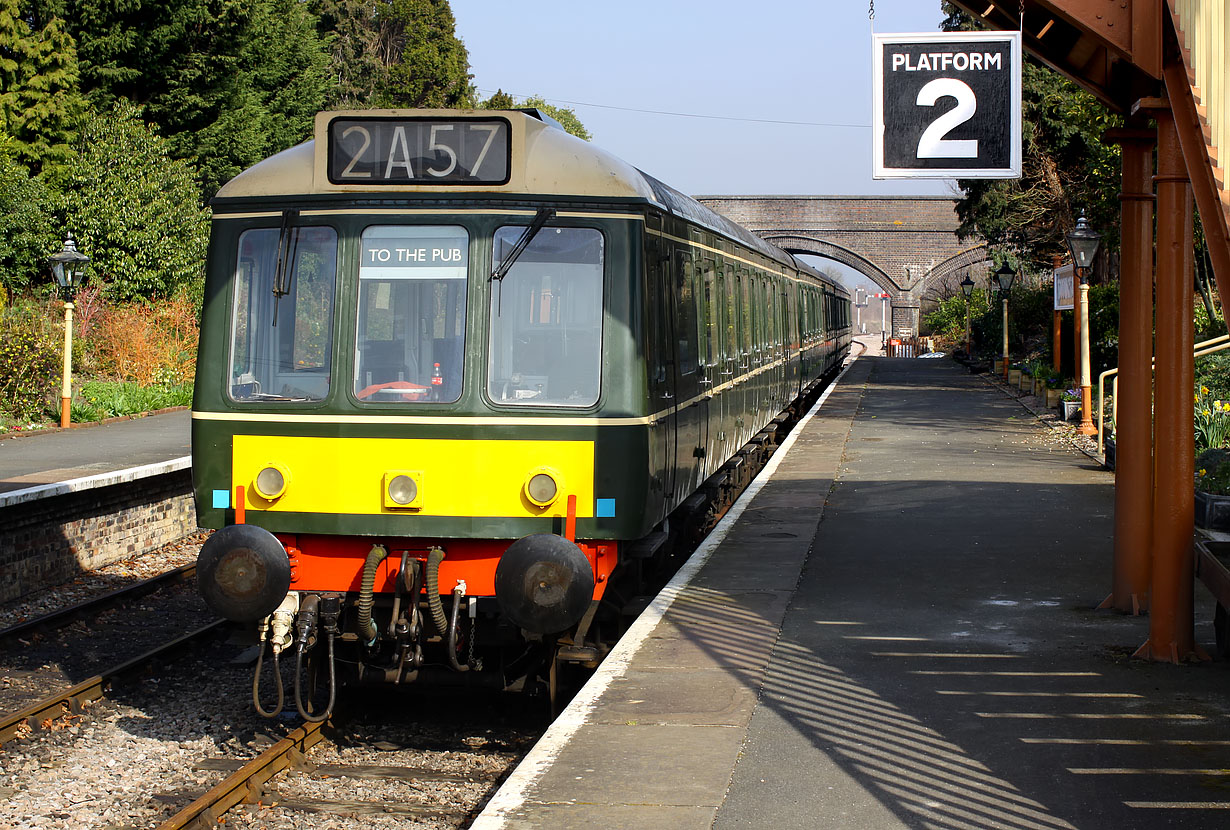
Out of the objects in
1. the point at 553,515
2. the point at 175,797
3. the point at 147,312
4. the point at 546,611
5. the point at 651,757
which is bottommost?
the point at 175,797

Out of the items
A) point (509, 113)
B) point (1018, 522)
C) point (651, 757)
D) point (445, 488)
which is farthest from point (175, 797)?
point (1018, 522)

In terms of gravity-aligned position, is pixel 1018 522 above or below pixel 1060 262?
below

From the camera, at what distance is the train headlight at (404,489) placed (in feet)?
21.8

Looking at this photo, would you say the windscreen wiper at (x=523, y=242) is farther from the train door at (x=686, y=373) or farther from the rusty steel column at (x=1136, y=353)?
the rusty steel column at (x=1136, y=353)

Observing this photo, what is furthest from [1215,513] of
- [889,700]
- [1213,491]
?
[889,700]

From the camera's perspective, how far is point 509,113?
22.5ft

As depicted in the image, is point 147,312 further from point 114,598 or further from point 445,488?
A: point 445,488

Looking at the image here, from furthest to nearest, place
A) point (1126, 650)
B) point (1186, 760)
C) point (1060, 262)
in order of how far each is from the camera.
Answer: point (1060, 262) < point (1126, 650) < point (1186, 760)

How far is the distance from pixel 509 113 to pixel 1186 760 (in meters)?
4.37

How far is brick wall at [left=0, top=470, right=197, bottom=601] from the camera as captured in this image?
1169 centimetres

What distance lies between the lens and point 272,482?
6809 millimetres

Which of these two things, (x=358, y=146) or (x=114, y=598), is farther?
(x=114, y=598)

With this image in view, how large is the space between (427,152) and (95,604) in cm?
601

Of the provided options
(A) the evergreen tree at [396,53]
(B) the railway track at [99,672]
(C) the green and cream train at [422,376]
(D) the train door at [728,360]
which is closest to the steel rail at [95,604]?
(B) the railway track at [99,672]
